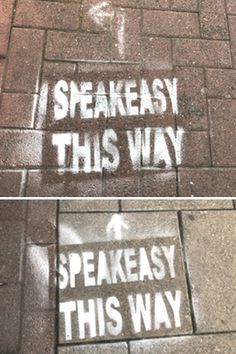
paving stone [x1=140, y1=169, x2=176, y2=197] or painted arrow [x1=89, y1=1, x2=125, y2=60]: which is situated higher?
painted arrow [x1=89, y1=1, x2=125, y2=60]

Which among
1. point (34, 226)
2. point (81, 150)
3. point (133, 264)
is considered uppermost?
point (81, 150)

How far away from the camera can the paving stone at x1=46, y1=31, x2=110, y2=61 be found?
305cm

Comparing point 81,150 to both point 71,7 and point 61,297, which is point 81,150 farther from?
point 71,7

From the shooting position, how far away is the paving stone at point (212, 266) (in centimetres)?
249

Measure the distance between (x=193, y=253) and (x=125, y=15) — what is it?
1.72m

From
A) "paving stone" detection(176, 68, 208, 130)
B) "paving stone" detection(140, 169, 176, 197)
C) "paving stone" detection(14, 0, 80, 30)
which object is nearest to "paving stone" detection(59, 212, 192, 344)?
"paving stone" detection(140, 169, 176, 197)

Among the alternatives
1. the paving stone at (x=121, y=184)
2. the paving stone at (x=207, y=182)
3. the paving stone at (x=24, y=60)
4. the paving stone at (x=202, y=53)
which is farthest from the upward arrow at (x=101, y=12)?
the paving stone at (x=207, y=182)

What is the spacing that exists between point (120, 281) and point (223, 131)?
45.1 inches

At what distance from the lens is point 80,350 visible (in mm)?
2365

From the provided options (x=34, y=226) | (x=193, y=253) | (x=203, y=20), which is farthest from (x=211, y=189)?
(x=203, y=20)

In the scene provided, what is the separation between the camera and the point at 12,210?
2.61m

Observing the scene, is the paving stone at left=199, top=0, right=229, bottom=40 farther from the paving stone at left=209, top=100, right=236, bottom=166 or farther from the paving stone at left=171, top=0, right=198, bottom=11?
the paving stone at left=209, top=100, right=236, bottom=166

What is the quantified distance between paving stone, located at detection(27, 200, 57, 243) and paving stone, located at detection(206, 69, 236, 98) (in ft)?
4.20

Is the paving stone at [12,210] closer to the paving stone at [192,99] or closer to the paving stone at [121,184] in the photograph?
the paving stone at [121,184]
